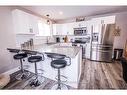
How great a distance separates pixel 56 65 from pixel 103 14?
3.87 m

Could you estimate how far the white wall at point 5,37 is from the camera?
8.51ft

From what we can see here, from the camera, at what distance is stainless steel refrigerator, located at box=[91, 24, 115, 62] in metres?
3.91

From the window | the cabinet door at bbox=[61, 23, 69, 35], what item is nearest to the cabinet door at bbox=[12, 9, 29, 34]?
the window

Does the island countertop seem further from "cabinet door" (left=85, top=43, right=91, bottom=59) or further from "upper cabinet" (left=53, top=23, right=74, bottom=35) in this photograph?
"upper cabinet" (left=53, top=23, right=74, bottom=35)

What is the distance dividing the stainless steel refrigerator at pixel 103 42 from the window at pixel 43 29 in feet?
8.03

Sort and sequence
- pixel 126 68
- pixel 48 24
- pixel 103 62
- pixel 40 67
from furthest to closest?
pixel 48 24 → pixel 103 62 → pixel 40 67 → pixel 126 68

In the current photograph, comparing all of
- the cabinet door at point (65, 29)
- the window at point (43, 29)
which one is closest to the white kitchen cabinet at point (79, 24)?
the cabinet door at point (65, 29)

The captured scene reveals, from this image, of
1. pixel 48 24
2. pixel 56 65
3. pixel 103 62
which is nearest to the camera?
pixel 56 65

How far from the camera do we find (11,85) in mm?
2182

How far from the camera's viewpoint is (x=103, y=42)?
4.01m

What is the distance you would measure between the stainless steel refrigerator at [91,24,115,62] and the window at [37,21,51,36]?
2446mm
